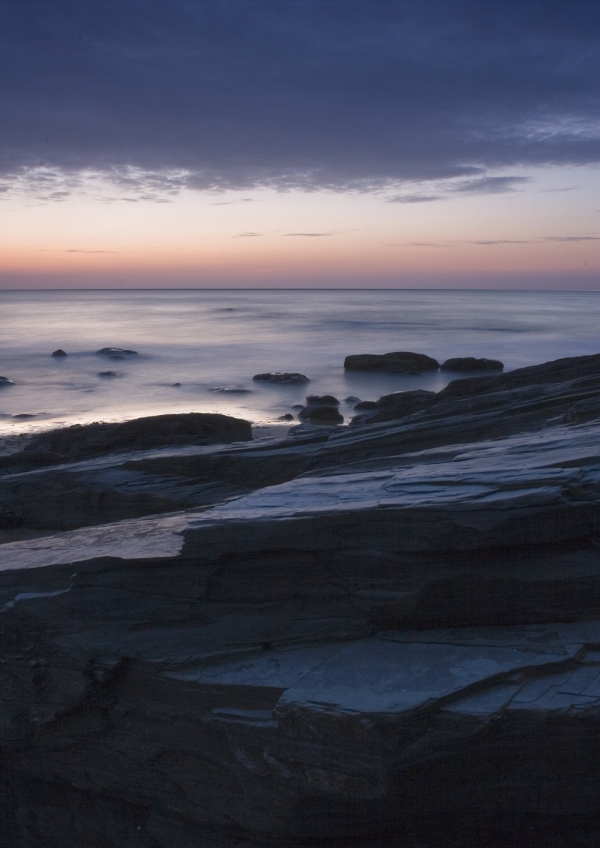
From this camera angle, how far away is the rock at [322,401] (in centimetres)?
3216

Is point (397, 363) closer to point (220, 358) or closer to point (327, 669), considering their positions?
point (220, 358)

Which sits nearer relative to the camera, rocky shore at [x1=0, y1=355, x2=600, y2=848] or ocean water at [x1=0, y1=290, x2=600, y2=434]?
rocky shore at [x1=0, y1=355, x2=600, y2=848]

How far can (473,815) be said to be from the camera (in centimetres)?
641

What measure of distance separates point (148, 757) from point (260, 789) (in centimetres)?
146

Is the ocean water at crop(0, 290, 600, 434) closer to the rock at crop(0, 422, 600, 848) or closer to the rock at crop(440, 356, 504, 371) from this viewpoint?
the rock at crop(440, 356, 504, 371)

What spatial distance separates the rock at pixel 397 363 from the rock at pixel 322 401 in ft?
39.4

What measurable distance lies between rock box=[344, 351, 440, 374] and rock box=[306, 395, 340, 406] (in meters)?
12.0

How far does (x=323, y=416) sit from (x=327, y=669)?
22325 millimetres

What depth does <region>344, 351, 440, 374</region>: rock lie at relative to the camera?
44.0 meters

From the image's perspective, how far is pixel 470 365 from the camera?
44.3m

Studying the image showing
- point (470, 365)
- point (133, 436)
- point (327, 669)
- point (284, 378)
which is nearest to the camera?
point (327, 669)

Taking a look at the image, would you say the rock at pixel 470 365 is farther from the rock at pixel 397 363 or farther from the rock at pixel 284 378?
the rock at pixel 284 378

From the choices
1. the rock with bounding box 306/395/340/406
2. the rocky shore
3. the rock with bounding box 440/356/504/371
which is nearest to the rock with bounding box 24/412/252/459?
the rocky shore

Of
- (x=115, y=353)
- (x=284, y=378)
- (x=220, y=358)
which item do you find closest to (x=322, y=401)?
(x=284, y=378)
